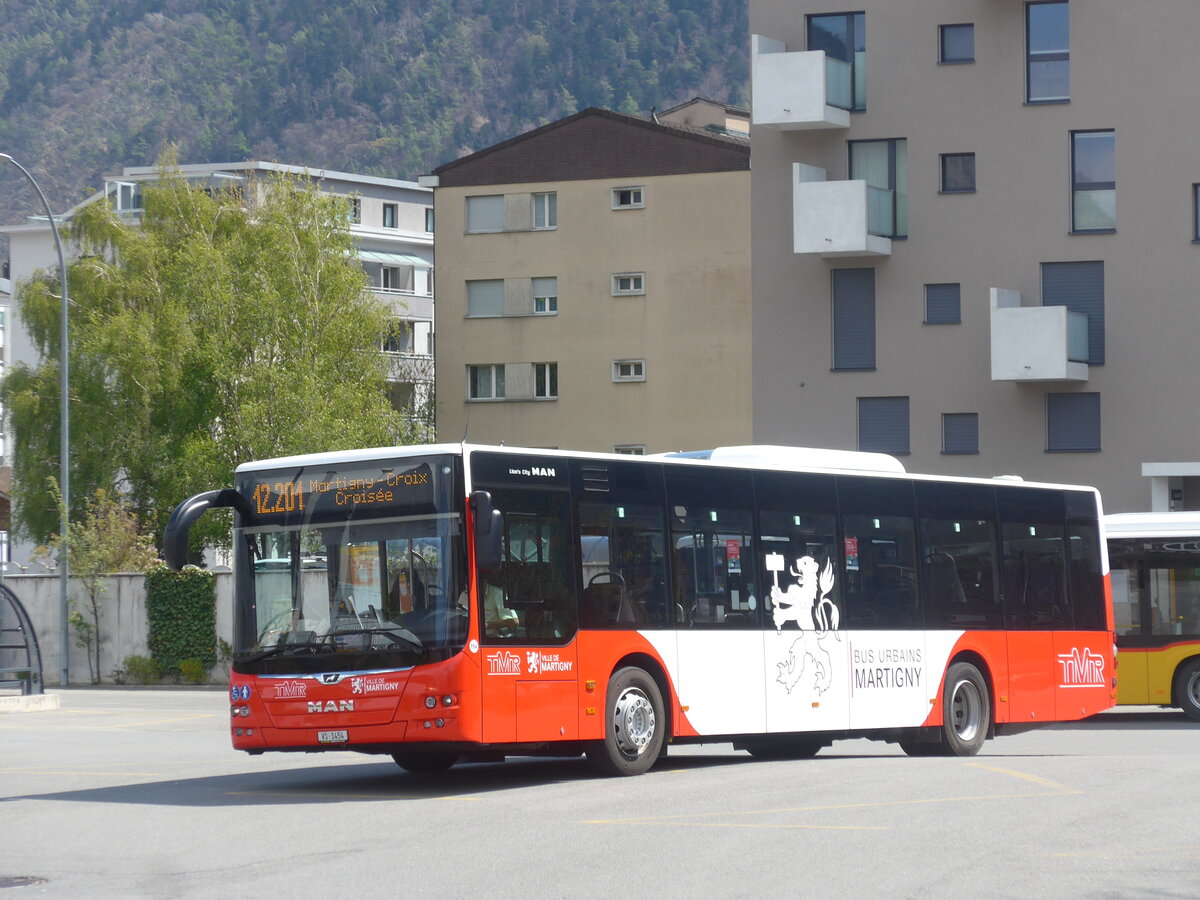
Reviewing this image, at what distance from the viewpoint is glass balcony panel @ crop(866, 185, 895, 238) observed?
4512 centimetres

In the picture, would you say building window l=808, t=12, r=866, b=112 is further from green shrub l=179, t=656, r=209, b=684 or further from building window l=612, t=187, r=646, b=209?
green shrub l=179, t=656, r=209, b=684

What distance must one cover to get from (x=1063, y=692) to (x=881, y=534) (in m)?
3.39

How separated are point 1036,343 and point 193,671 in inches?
770

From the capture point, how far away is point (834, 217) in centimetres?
4481

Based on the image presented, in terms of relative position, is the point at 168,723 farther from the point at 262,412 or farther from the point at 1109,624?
the point at 262,412

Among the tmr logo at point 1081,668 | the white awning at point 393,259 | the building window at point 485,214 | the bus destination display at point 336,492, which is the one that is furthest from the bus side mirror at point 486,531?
the white awning at point 393,259

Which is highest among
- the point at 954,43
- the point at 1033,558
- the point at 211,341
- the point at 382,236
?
the point at 382,236

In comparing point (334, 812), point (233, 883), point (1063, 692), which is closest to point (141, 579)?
A: point (1063, 692)

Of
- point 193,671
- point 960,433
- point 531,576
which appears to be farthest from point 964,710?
point 960,433

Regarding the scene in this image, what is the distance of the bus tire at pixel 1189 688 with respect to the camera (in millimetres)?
25922

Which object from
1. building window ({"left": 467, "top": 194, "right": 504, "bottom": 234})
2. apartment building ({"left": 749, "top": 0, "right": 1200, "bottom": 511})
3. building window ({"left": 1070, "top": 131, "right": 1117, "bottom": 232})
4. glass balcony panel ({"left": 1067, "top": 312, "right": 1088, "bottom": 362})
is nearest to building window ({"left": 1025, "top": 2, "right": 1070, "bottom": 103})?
apartment building ({"left": 749, "top": 0, "right": 1200, "bottom": 511})

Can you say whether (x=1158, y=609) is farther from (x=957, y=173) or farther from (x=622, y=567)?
(x=957, y=173)

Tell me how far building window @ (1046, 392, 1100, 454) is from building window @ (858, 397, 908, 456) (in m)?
3.42

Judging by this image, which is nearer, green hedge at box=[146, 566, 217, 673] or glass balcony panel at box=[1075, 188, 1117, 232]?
green hedge at box=[146, 566, 217, 673]
